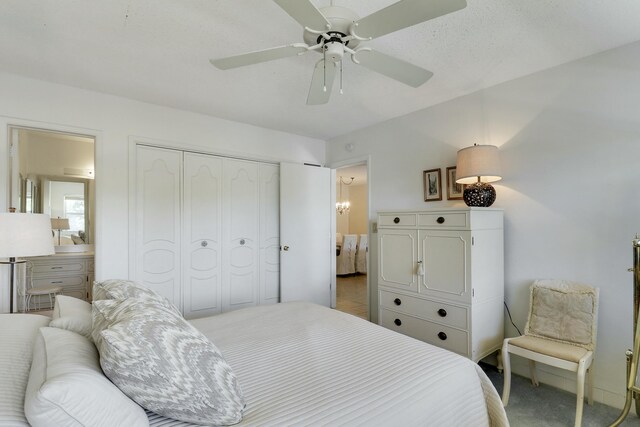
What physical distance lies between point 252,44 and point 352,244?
17.3 ft

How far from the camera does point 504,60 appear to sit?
2258 mm

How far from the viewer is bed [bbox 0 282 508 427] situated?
1.00 m

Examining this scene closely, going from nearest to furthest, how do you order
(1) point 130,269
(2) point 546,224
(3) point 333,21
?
(3) point 333,21 < (2) point 546,224 < (1) point 130,269

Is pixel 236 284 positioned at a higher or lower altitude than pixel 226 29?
lower

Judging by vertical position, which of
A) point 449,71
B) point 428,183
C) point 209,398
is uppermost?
point 449,71

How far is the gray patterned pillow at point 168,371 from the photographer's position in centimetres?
86

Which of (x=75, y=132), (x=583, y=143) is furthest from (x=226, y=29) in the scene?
(x=583, y=143)

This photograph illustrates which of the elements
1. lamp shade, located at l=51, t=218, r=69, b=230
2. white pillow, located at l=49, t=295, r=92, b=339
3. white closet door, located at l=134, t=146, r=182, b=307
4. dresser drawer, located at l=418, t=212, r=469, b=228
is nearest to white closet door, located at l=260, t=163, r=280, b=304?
white closet door, located at l=134, t=146, r=182, b=307

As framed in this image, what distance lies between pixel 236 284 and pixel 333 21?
2.96 metres

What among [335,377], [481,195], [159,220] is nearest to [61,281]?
[159,220]

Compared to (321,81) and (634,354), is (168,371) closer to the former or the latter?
(321,81)

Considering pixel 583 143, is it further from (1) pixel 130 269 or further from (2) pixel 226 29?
(1) pixel 130 269

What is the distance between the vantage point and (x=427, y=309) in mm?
2561

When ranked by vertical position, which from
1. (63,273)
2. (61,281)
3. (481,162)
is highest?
(481,162)
